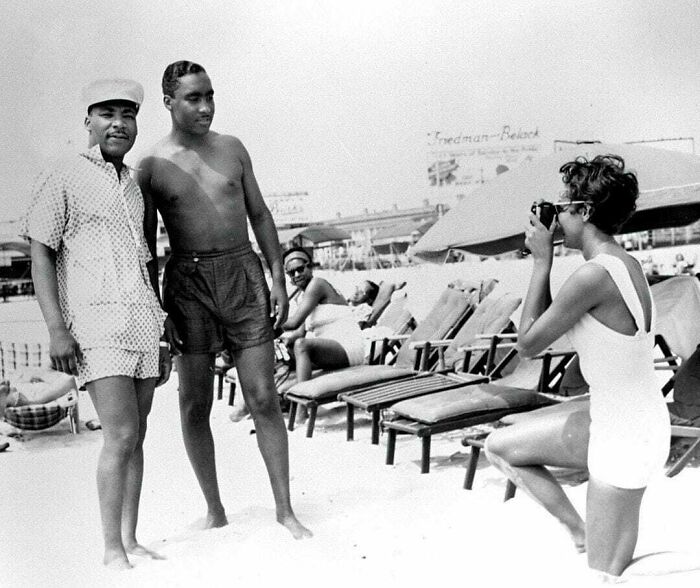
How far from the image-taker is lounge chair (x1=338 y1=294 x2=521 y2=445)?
4.11m

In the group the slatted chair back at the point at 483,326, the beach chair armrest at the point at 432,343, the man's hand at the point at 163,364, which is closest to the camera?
the man's hand at the point at 163,364

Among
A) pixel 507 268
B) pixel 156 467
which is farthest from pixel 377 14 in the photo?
pixel 507 268

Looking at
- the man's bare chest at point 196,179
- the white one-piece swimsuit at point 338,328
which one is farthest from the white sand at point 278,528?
the white one-piece swimsuit at point 338,328

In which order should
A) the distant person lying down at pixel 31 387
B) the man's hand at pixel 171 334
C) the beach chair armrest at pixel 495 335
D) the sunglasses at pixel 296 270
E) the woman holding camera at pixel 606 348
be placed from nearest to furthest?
the woman holding camera at pixel 606 348 < the man's hand at pixel 171 334 < the distant person lying down at pixel 31 387 < the beach chair armrest at pixel 495 335 < the sunglasses at pixel 296 270

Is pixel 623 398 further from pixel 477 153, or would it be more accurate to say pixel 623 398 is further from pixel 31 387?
pixel 31 387

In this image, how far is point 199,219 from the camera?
8.77 feet

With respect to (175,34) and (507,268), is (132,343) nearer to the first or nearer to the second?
(175,34)

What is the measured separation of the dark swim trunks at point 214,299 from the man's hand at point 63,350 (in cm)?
46

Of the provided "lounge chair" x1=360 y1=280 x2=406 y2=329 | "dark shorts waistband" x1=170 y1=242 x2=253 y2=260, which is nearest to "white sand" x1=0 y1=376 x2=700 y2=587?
"dark shorts waistband" x1=170 y1=242 x2=253 y2=260

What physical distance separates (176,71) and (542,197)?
1923 mm

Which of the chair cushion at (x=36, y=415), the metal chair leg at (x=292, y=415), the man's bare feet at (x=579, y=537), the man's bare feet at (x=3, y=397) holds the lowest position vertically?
the metal chair leg at (x=292, y=415)

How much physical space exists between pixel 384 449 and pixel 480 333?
58.0 inches

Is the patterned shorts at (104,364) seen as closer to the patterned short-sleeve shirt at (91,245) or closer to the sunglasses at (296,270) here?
the patterned short-sleeve shirt at (91,245)

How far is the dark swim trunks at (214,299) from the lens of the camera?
2691 millimetres
